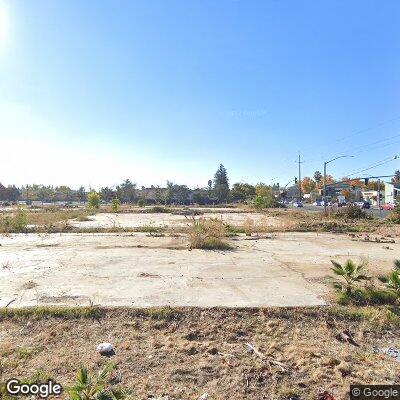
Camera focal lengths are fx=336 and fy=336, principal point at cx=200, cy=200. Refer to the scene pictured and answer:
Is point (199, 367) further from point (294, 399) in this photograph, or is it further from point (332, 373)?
point (332, 373)

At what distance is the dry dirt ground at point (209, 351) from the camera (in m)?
3.54

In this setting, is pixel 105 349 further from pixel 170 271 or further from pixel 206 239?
pixel 206 239

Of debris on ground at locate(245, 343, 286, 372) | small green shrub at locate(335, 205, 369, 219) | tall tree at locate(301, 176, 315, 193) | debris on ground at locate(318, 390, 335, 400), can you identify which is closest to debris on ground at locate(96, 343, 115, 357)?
debris on ground at locate(245, 343, 286, 372)

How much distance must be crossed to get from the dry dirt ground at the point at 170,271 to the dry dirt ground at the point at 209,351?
0.66 meters

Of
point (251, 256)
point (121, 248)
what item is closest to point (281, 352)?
point (251, 256)

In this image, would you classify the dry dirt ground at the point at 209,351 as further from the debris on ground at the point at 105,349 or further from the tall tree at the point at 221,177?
the tall tree at the point at 221,177

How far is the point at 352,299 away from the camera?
19.7ft

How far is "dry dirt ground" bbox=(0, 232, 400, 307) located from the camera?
6.15 m

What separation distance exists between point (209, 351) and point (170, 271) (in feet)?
13.5

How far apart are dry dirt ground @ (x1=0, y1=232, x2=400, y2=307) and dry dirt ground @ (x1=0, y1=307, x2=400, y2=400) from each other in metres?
0.66

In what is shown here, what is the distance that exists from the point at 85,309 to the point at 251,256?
6010 mm

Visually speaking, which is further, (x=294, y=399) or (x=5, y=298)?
(x=5, y=298)

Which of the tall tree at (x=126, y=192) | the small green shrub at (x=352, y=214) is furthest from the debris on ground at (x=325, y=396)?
the tall tree at (x=126, y=192)

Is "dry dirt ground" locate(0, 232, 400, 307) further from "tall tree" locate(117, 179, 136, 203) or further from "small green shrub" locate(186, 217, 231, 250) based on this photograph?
"tall tree" locate(117, 179, 136, 203)
